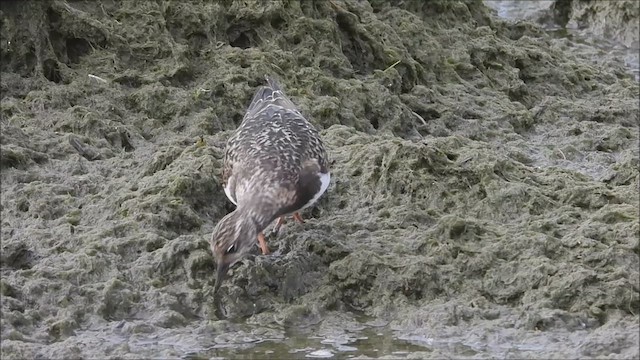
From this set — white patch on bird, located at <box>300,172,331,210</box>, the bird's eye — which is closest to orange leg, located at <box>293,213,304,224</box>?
white patch on bird, located at <box>300,172,331,210</box>

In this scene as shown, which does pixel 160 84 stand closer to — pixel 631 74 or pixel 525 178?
pixel 525 178

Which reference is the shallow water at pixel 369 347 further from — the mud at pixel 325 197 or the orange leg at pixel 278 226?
the orange leg at pixel 278 226

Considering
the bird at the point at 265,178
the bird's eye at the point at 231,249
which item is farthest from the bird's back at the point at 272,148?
the bird's eye at the point at 231,249

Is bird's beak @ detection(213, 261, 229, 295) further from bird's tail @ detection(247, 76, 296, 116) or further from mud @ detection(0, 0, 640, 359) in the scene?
bird's tail @ detection(247, 76, 296, 116)

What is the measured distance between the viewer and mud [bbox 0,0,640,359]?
263 inches

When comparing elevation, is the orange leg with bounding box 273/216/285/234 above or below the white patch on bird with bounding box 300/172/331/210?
below

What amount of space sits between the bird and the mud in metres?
0.30

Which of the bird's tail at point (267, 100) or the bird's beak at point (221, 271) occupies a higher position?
the bird's tail at point (267, 100)

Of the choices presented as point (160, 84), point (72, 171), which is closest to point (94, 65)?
point (160, 84)

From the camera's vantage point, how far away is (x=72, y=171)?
8039 millimetres

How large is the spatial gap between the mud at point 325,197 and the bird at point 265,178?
301 mm

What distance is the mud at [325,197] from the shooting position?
21.9 feet

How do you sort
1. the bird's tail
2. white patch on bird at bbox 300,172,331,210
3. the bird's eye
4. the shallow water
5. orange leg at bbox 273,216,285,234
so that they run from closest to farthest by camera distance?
the shallow water → the bird's eye → white patch on bird at bbox 300,172,331,210 → orange leg at bbox 273,216,285,234 → the bird's tail

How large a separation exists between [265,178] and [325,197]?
0.94 meters
